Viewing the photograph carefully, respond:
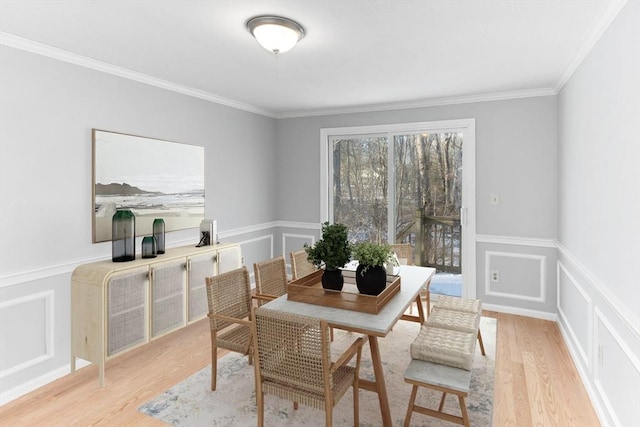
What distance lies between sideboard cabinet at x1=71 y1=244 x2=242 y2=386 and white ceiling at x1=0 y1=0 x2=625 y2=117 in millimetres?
1663

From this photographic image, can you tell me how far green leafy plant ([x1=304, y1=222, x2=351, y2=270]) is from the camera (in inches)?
98.2

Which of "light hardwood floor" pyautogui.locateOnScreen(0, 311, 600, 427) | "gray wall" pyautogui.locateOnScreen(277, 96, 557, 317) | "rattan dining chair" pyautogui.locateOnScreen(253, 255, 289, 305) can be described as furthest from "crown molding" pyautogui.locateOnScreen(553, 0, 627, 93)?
"rattan dining chair" pyautogui.locateOnScreen(253, 255, 289, 305)

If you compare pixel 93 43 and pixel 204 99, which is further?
pixel 204 99

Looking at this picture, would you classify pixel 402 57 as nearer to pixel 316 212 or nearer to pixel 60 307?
pixel 316 212

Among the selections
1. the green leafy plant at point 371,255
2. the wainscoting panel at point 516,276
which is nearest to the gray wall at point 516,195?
the wainscoting panel at point 516,276

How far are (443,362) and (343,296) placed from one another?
0.71m

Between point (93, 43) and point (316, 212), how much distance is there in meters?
3.34

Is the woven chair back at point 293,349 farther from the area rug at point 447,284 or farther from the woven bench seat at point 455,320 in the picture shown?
the area rug at point 447,284

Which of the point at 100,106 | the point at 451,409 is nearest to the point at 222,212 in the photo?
the point at 100,106

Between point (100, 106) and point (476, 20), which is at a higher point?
point (476, 20)

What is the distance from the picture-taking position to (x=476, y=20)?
234cm

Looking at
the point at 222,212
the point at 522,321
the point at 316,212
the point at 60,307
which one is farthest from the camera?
the point at 316,212

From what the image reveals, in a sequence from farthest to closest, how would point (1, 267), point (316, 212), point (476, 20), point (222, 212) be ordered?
point (316, 212) → point (222, 212) → point (1, 267) → point (476, 20)

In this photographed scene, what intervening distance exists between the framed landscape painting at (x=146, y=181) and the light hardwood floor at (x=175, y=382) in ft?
3.61
